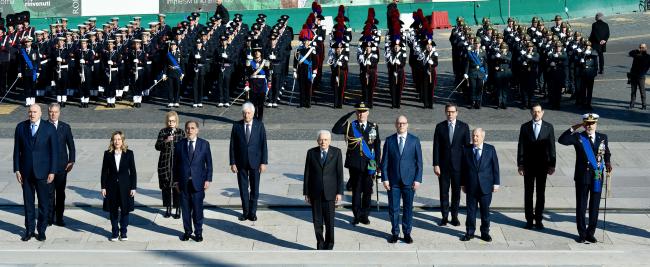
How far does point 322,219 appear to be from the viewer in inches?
583

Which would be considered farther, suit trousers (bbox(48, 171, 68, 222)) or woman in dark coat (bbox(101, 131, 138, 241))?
suit trousers (bbox(48, 171, 68, 222))

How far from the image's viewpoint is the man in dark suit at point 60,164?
52.2ft

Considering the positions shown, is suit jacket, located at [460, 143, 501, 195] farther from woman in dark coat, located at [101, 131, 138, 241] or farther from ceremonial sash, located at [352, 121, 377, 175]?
woman in dark coat, located at [101, 131, 138, 241]

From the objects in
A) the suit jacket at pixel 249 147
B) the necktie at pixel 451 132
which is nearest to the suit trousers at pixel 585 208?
the necktie at pixel 451 132

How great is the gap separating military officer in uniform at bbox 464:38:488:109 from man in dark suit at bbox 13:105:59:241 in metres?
12.7

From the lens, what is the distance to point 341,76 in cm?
2680

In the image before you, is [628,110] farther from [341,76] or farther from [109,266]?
[109,266]

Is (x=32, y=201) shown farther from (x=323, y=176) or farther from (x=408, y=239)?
(x=408, y=239)

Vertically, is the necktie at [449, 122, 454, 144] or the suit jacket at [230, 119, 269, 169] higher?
the necktie at [449, 122, 454, 144]

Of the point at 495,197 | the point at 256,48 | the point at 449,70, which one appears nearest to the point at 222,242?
the point at 495,197

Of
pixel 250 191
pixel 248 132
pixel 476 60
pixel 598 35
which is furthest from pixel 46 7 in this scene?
pixel 250 191

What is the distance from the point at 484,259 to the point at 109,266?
4295 millimetres

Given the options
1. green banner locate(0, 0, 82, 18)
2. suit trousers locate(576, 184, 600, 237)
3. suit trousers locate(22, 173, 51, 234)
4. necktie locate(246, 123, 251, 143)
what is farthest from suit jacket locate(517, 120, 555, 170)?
green banner locate(0, 0, 82, 18)

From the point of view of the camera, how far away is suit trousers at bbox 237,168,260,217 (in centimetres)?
1636
